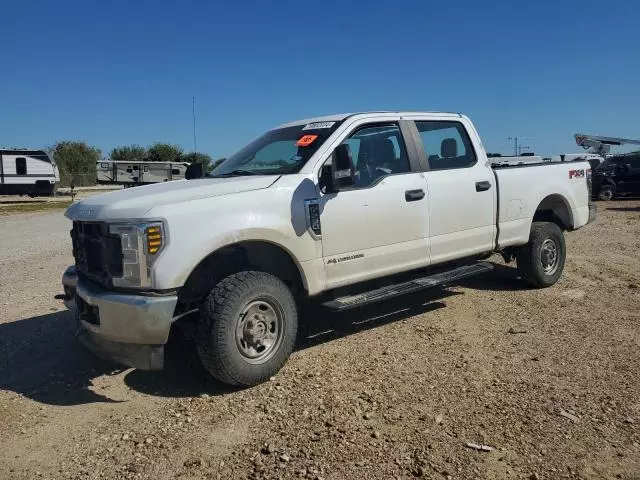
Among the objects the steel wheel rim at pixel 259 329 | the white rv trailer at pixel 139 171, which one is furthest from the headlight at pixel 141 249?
the white rv trailer at pixel 139 171

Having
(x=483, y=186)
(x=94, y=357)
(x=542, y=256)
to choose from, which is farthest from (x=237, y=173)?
(x=542, y=256)

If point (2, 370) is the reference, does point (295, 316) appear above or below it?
above

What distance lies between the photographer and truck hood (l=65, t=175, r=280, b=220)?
3.85 m

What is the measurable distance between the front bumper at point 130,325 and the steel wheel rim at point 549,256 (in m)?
4.74

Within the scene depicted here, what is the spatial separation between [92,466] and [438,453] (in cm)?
197

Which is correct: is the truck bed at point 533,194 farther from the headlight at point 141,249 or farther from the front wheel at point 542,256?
the headlight at point 141,249

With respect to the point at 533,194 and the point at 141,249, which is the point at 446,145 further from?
the point at 141,249

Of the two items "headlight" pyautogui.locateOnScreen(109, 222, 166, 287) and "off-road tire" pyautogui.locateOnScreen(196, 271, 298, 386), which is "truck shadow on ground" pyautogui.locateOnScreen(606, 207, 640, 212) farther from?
"headlight" pyautogui.locateOnScreen(109, 222, 166, 287)

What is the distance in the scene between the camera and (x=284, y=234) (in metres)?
4.30

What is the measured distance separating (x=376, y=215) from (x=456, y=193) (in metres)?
1.14

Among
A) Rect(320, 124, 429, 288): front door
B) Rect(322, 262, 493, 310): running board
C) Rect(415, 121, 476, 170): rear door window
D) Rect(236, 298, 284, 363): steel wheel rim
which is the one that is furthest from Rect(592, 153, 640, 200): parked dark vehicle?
Rect(236, 298, 284, 363): steel wheel rim

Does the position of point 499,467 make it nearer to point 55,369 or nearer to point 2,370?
point 55,369

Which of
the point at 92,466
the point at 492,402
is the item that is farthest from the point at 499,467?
the point at 92,466

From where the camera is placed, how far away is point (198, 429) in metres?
3.59
